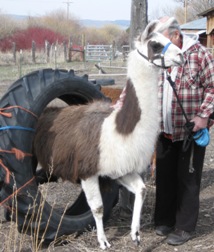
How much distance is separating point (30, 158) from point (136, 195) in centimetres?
97

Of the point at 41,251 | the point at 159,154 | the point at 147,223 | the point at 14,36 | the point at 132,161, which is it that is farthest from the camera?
the point at 14,36

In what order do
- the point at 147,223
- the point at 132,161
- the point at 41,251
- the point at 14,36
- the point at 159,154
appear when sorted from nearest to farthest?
1. the point at 132,161
2. the point at 41,251
3. the point at 159,154
4. the point at 147,223
5. the point at 14,36

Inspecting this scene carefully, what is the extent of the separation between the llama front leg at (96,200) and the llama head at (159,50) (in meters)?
1.14

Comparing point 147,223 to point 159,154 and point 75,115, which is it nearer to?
point 159,154

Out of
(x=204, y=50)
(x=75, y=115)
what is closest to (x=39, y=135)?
(x=75, y=115)

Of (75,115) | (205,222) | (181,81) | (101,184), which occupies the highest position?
(181,81)

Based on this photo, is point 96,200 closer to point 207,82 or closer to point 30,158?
point 30,158

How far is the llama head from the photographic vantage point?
3559 millimetres

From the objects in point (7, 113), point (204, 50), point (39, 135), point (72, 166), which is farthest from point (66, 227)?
point (204, 50)

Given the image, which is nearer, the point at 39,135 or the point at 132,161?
the point at 132,161

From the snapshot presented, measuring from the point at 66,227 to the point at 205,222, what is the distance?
148 cm

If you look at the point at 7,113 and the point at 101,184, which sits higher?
the point at 7,113

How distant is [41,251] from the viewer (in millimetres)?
4141

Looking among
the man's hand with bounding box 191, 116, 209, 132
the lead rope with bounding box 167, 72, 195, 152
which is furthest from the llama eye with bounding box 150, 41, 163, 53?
the man's hand with bounding box 191, 116, 209, 132
